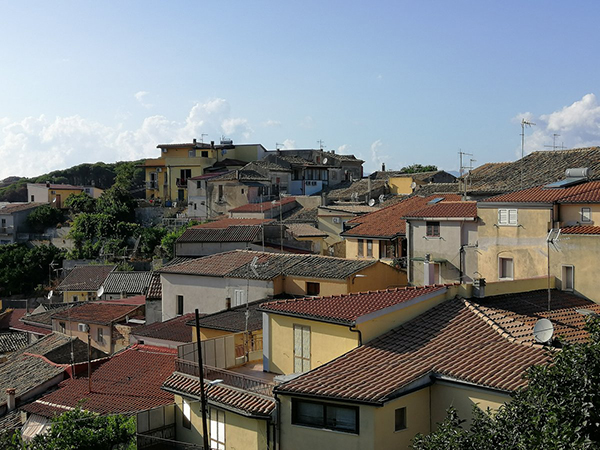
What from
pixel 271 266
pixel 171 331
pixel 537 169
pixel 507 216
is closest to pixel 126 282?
pixel 271 266

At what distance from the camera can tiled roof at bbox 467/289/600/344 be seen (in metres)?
16.4

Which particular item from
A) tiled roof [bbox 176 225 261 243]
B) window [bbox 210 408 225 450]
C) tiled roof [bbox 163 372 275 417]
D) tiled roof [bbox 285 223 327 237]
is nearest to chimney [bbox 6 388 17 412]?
tiled roof [bbox 163 372 275 417]

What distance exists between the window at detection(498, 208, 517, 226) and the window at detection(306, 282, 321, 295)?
639 centimetres

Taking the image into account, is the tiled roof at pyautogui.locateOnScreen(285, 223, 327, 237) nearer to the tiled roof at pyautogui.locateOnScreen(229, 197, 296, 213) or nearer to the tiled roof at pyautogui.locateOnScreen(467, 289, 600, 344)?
the tiled roof at pyautogui.locateOnScreen(229, 197, 296, 213)

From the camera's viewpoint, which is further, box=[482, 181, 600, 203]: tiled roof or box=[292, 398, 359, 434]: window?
box=[482, 181, 600, 203]: tiled roof

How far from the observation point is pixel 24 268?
55188 millimetres

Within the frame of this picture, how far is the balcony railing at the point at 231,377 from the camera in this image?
51.9ft

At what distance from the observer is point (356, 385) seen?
14.1m

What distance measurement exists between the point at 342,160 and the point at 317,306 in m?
51.9

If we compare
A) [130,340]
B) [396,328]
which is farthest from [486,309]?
[130,340]

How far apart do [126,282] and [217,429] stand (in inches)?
1129

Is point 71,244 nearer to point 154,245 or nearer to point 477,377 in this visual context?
point 154,245

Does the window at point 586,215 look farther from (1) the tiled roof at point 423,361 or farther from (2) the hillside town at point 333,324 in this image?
(1) the tiled roof at point 423,361

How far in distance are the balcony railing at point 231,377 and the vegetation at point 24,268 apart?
4043 centimetres
